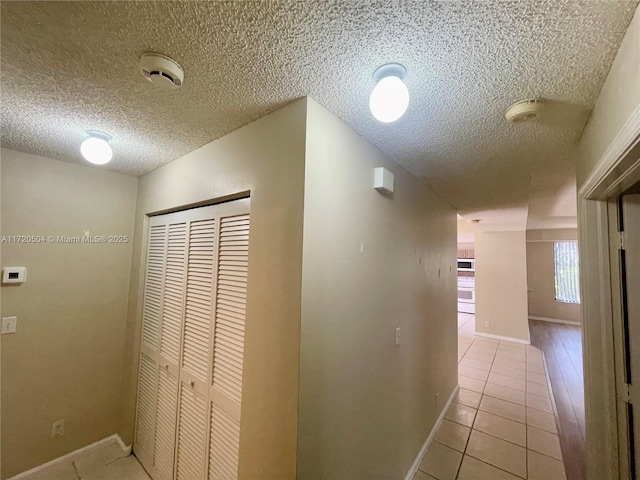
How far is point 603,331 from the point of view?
1306 mm

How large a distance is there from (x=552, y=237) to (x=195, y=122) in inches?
365

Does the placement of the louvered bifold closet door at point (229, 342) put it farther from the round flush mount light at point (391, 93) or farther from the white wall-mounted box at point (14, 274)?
the white wall-mounted box at point (14, 274)

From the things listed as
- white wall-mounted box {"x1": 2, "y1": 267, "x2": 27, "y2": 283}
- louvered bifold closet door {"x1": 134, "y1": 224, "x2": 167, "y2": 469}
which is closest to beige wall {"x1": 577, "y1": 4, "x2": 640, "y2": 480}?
louvered bifold closet door {"x1": 134, "y1": 224, "x2": 167, "y2": 469}

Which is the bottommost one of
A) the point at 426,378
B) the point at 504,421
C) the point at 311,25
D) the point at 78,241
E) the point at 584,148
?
the point at 504,421

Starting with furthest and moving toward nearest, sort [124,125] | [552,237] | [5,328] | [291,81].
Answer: [552,237]
[5,328]
[124,125]
[291,81]

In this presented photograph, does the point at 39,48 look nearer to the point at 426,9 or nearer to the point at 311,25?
the point at 311,25

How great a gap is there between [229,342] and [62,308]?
176 cm

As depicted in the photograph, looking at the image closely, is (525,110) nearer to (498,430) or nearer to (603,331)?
(603,331)

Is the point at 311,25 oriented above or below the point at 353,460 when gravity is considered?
above

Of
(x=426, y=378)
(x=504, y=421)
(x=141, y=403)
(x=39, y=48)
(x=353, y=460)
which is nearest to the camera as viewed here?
(x=39, y=48)

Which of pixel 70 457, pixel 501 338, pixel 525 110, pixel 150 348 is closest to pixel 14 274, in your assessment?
pixel 150 348

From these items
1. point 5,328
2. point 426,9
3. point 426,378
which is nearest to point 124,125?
point 426,9

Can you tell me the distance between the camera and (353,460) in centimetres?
141

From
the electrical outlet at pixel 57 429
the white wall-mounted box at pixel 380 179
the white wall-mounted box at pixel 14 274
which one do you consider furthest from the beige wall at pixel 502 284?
the white wall-mounted box at pixel 14 274
